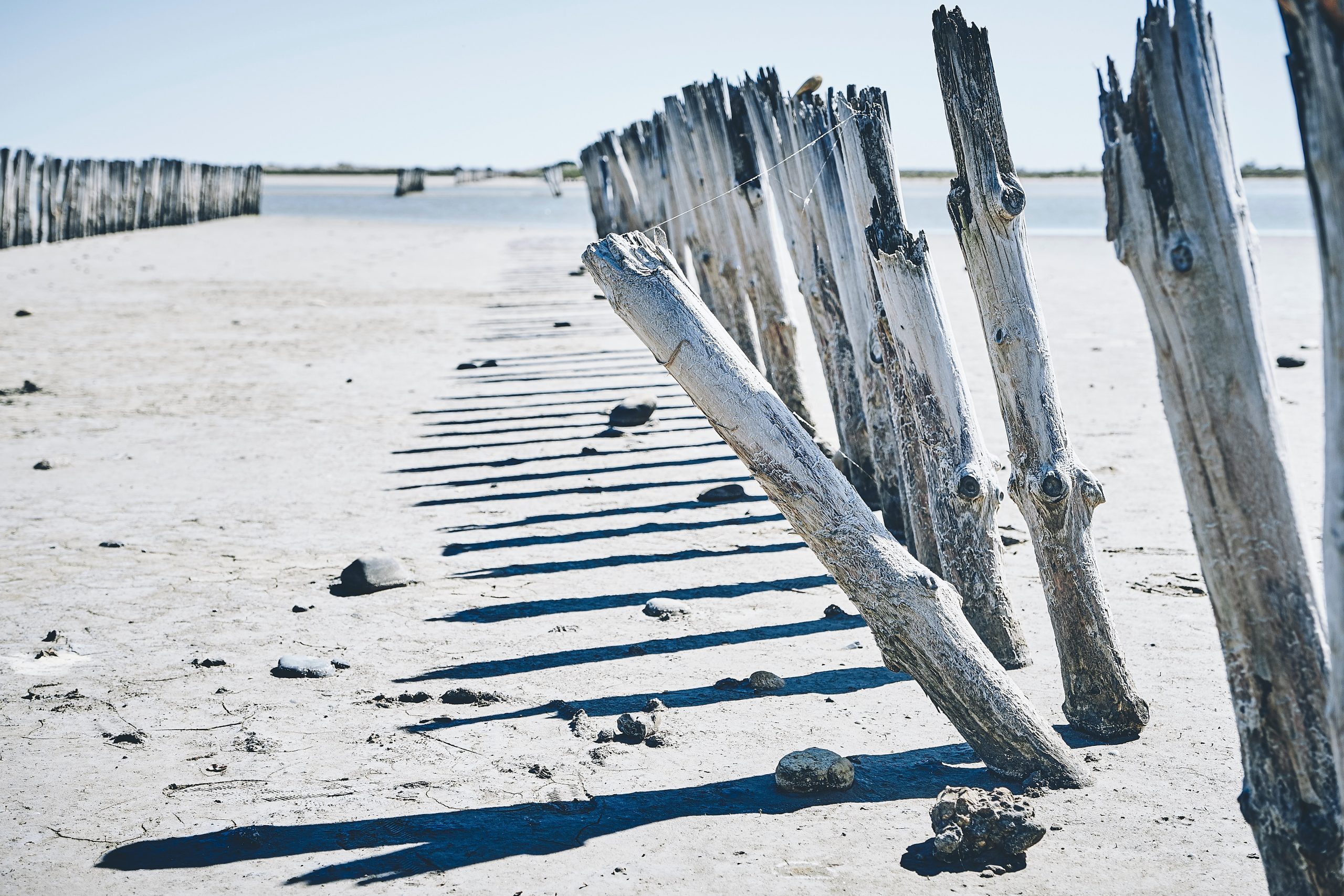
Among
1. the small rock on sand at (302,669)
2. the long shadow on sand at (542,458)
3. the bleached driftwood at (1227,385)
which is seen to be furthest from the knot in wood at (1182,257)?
the long shadow on sand at (542,458)

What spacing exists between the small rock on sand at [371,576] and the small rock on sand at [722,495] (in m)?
1.97

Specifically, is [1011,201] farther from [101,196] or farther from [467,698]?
[101,196]

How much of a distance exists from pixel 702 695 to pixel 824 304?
280 centimetres

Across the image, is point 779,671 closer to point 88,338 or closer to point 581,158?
point 88,338

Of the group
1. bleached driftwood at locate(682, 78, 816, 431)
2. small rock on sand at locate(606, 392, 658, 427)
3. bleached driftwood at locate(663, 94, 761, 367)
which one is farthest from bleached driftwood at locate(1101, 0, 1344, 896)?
small rock on sand at locate(606, 392, 658, 427)

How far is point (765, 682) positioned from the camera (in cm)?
402

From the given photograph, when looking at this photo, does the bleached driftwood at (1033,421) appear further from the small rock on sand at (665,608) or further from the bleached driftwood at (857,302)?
the small rock on sand at (665,608)

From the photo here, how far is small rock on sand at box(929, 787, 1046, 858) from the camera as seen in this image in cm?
285

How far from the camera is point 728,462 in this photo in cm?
754

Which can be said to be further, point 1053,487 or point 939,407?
point 939,407

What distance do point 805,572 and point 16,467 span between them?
5293 millimetres

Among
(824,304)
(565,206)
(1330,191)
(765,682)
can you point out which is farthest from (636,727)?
(565,206)

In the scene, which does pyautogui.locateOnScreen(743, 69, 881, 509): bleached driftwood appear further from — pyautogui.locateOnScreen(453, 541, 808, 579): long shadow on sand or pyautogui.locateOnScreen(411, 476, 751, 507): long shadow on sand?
pyautogui.locateOnScreen(411, 476, 751, 507): long shadow on sand

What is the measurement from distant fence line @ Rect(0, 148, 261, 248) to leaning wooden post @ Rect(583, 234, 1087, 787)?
27.9m
